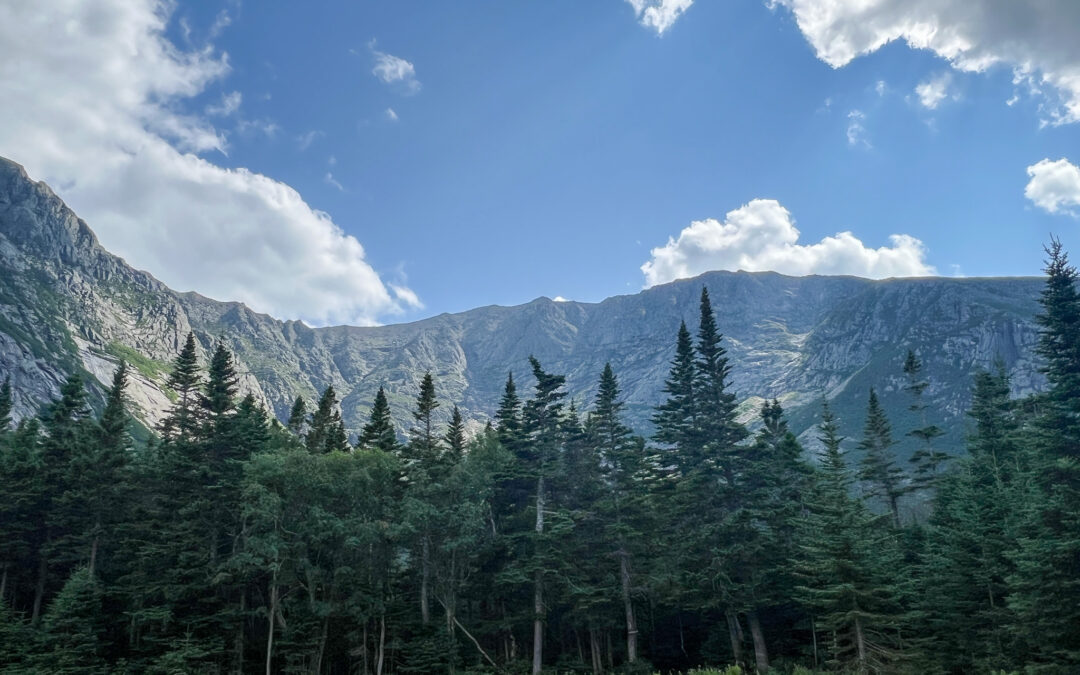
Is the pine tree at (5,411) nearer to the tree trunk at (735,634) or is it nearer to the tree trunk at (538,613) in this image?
the tree trunk at (538,613)

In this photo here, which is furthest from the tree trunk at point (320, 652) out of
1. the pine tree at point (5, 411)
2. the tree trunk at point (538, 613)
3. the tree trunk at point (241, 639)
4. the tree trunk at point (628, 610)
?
the pine tree at point (5, 411)

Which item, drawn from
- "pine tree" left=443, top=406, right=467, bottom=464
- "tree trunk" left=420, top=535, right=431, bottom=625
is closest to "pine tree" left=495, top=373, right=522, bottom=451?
"pine tree" left=443, top=406, right=467, bottom=464

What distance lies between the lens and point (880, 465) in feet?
205

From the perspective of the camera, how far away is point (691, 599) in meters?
42.2

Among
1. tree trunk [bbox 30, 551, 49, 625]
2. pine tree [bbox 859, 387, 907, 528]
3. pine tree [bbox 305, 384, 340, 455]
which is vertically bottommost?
tree trunk [bbox 30, 551, 49, 625]

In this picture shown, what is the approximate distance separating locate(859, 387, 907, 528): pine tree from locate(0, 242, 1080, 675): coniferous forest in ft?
29.9

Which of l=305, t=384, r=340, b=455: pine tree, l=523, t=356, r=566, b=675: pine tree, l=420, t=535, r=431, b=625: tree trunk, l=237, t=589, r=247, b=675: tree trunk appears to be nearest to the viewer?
l=237, t=589, r=247, b=675: tree trunk

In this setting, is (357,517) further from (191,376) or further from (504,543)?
(191,376)

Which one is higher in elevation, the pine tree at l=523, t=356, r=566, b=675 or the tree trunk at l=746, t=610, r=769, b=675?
the pine tree at l=523, t=356, r=566, b=675

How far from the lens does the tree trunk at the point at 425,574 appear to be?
4425 centimetres

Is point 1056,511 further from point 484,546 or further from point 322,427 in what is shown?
point 322,427

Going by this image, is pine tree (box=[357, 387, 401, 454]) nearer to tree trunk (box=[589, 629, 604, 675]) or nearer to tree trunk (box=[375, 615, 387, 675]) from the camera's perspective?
tree trunk (box=[375, 615, 387, 675])

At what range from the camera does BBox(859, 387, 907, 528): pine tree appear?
60562mm

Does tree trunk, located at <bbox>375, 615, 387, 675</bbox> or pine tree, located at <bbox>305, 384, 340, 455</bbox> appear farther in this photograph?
pine tree, located at <bbox>305, 384, 340, 455</bbox>
